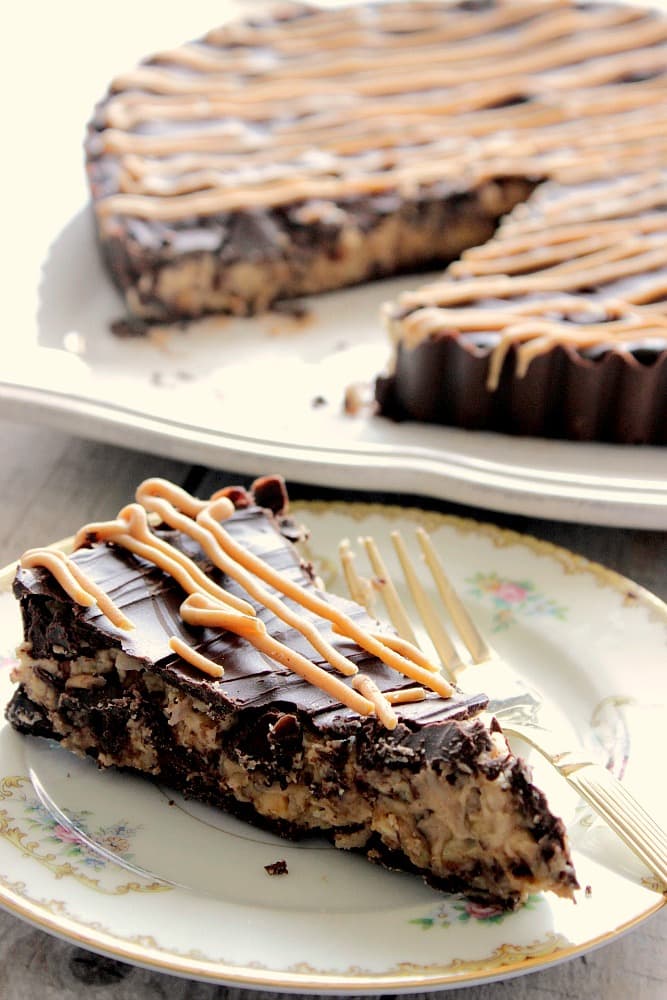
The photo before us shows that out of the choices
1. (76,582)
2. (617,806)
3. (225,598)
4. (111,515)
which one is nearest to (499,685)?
(617,806)

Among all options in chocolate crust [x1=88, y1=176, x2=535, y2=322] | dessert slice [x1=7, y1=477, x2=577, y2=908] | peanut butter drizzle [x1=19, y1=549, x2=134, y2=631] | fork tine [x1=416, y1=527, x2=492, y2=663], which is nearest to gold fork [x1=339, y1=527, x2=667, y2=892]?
fork tine [x1=416, y1=527, x2=492, y2=663]

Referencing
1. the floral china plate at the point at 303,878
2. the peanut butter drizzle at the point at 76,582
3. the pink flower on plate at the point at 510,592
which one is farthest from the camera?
the pink flower on plate at the point at 510,592

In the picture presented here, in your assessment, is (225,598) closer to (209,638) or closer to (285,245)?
(209,638)

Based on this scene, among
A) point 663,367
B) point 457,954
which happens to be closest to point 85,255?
point 663,367

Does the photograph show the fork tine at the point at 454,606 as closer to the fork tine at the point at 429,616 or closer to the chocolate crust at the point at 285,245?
the fork tine at the point at 429,616

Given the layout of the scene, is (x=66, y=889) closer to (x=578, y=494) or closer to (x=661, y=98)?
(x=578, y=494)

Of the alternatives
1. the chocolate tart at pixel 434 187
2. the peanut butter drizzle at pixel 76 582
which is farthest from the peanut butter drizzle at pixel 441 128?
the peanut butter drizzle at pixel 76 582

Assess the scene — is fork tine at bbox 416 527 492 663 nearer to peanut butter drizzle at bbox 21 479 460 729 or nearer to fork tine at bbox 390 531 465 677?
fork tine at bbox 390 531 465 677
